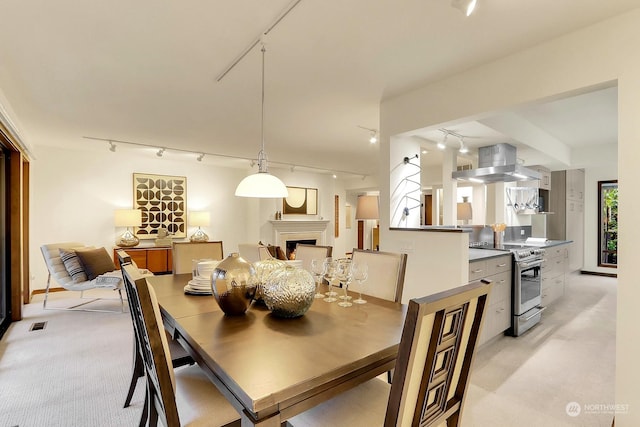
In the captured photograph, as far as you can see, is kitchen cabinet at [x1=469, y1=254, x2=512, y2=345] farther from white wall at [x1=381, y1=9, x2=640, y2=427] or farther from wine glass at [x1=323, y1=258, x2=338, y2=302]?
wine glass at [x1=323, y1=258, x2=338, y2=302]

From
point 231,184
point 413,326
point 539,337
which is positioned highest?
point 231,184

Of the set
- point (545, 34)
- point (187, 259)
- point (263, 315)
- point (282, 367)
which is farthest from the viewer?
point (187, 259)

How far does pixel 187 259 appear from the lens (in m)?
2.98

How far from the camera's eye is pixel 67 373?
8.23 ft

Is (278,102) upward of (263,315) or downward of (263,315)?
upward

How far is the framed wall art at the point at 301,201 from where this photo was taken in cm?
761

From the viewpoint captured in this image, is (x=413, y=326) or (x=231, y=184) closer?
(x=413, y=326)

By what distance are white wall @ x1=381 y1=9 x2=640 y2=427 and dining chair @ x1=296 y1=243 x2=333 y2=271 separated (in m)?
1.56

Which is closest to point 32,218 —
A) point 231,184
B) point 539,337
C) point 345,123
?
point 231,184

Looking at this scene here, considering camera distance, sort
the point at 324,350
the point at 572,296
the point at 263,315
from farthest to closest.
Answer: the point at 572,296, the point at 263,315, the point at 324,350

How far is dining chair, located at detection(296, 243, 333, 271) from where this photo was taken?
101 inches

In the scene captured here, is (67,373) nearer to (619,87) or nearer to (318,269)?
(318,269)

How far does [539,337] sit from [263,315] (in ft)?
10.3

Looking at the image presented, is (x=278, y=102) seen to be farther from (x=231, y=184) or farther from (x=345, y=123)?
(x=231, y=184)
